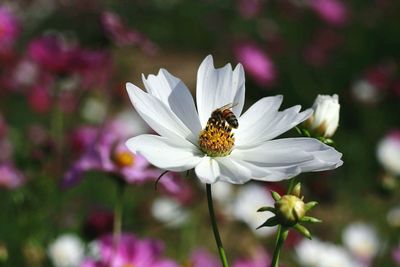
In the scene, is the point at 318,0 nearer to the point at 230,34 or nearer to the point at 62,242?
the point at 230,34

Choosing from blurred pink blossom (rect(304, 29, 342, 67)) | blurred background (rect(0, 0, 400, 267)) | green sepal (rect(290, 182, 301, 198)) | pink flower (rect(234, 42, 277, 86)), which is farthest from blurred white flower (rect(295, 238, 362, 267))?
blurred pink blossom (rect(304, 29, 342, 67))

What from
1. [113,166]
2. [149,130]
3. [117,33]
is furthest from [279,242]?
[149,130]

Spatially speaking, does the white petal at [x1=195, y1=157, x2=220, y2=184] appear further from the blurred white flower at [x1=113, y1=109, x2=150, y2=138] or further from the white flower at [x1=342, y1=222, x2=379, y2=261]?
the blurred white flower at [x1=113, y1=109, x2=150, y2=138]

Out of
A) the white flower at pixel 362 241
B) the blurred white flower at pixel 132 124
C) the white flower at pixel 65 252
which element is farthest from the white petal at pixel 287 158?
the blurred white flower at pixel 132 124

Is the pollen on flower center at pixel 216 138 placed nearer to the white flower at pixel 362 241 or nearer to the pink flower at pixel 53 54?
the pink flower at pixel 53 54

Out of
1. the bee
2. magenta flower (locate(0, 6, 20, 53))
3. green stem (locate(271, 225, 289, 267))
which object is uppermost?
the bee

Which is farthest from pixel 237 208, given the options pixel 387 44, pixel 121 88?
pixel 387 44

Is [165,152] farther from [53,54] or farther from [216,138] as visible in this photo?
[53,54]
